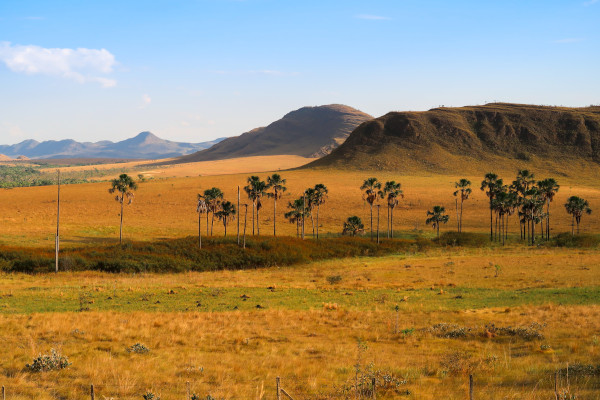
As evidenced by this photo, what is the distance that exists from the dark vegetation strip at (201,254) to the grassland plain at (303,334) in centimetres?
496

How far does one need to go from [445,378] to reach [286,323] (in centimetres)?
1189

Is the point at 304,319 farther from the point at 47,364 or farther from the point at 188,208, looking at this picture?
the point at 188,208

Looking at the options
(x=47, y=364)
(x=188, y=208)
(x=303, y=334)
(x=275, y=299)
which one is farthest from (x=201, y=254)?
(x=188, y=208)

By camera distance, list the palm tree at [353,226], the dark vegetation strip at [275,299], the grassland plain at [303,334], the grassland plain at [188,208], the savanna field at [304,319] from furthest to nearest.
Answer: the palm tree at [353,226] < the grassland plain at [188,208] < the dark vegetation strip at [275,299] < the savanna field at [304,319] < the grassland plain at [303,334]

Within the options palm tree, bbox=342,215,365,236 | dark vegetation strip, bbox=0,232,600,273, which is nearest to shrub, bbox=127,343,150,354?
dark vegetation strip, bbox=0,232,600,273

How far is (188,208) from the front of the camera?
127 metres

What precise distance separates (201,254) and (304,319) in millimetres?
33080

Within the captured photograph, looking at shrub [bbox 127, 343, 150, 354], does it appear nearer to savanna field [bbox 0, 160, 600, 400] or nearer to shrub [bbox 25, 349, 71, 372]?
savanna field [bbox 0, 160, 600, 400]

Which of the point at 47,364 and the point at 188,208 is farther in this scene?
the point at 188,208

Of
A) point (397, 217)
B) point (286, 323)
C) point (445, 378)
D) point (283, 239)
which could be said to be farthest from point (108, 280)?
point (397, 217)

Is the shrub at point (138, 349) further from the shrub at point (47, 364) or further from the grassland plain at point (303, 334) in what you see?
the shrub at point (47, 364)

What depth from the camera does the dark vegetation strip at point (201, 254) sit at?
5306 centimetres

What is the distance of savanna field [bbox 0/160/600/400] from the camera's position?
1795 centimetres

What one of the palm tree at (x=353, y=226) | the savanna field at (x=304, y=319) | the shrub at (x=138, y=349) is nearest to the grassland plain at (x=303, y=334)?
the savanna field at (x=304, y=319)
